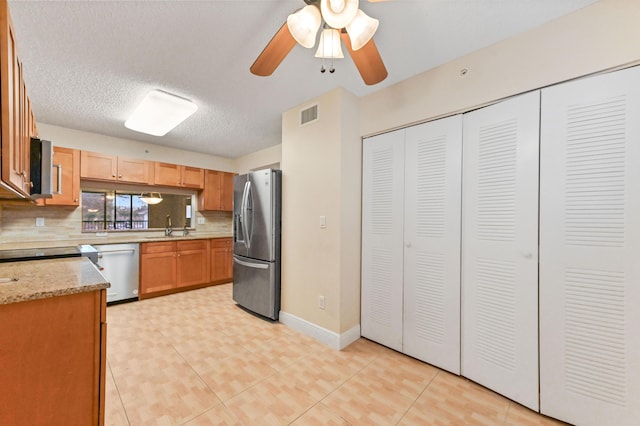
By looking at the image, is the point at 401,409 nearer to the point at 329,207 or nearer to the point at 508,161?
the point at 329,207

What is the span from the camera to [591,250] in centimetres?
147

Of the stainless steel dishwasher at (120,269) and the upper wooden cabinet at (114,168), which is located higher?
the upper wooden cabinet at (114,168)

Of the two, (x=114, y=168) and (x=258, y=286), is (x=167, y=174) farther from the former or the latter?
(x=258, y=286)

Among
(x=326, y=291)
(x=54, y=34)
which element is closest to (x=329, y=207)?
(x=326, y=291)

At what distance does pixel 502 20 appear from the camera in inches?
63.1

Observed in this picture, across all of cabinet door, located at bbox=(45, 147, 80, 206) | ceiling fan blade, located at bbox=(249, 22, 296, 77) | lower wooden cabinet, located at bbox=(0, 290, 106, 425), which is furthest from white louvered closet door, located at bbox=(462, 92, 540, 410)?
cabinet door, located at bbox=(45, 147, 80, 206)

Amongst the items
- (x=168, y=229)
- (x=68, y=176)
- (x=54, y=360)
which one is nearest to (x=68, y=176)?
(x=68, y=176)

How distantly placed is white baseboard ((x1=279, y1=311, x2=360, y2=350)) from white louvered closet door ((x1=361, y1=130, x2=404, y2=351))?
16cm

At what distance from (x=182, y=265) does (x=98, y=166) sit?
182cm

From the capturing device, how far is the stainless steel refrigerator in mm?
2943

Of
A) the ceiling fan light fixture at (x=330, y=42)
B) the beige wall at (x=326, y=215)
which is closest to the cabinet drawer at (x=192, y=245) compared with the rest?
the beige wall at (x=326, y=215)

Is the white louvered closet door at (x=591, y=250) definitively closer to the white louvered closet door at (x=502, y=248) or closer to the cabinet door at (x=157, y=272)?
the white louvered closet door at (x=502, y=248)

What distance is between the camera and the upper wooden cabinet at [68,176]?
3.26 meters

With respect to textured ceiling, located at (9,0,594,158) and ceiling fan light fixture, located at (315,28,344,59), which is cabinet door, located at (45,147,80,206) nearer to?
textured ceiling, located at (9,0,594,158)
